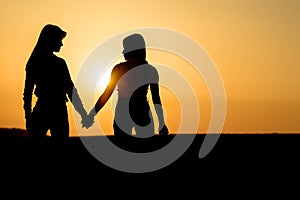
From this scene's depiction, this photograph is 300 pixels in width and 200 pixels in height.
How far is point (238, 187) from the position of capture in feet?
20.3

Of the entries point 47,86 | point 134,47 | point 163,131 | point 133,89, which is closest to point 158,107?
point 163,131

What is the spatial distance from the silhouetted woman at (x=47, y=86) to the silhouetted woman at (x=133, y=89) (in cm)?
84


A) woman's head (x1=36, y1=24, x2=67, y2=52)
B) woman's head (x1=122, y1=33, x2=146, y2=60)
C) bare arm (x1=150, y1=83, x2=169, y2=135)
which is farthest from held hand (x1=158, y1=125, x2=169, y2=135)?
woman's head (x1=36, y1=24, x2=67, y2=52)

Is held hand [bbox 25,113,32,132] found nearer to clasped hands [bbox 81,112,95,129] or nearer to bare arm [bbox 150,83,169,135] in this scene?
clasped hands [bbox 81,112,95,129]

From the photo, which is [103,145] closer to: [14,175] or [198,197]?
[14,175]

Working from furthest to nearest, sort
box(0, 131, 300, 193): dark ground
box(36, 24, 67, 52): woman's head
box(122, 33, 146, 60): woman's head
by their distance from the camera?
box(36, 24, 67, 52): woman's head < box(122, 33, 146, 60): woman's head < box(0, 131, 300, 193): dark ground

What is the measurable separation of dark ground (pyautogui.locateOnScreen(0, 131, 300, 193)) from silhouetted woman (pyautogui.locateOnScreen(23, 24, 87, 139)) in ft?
3.67

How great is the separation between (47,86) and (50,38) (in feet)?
2.43

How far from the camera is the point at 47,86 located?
340 inches

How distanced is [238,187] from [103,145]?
7.63ft

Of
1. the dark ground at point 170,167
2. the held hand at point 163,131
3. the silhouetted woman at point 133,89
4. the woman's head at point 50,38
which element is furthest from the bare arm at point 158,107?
the woman's head at point 50,38

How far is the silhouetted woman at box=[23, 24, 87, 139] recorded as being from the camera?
27.9 feet

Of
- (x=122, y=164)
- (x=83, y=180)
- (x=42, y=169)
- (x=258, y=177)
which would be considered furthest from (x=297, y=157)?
(x=42, y=169)

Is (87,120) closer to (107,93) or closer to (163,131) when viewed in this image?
(107,93)
